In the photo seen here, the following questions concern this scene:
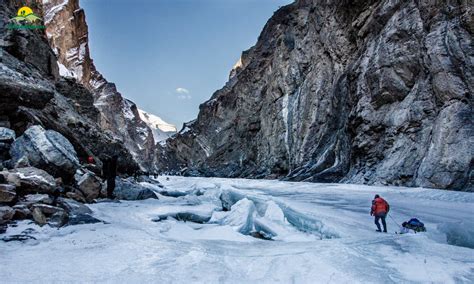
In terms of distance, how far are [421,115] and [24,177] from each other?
21921 millimetres

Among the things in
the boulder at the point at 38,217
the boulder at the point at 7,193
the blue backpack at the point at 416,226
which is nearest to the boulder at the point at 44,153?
the boulder at the point at 7,193

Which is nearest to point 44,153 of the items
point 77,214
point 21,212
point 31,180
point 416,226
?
point 31,180

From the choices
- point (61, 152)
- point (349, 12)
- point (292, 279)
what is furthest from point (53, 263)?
point (349, 12)

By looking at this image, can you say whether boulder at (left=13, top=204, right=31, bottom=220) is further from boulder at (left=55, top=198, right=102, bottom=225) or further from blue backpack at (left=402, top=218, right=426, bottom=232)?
blue backpack at (left=402, top=218, right=426, bottom=232)

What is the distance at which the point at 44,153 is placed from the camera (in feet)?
28.9

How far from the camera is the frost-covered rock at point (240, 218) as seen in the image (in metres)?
7.99

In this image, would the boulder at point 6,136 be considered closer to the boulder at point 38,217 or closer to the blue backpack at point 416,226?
the boulder at point 38,217

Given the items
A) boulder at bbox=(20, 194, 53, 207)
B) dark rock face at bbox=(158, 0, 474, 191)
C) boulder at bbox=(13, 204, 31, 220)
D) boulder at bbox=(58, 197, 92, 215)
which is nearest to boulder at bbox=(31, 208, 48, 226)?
boulder at bbox=(13, 204, 31, 220)

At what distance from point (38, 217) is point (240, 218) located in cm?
487

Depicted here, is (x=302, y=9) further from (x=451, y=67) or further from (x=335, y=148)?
(x=451, y=67)

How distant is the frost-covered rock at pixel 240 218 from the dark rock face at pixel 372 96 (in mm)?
12015

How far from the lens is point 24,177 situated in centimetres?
665

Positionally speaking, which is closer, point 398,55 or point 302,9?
point 398,55

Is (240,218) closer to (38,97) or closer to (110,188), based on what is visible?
(110,188)
